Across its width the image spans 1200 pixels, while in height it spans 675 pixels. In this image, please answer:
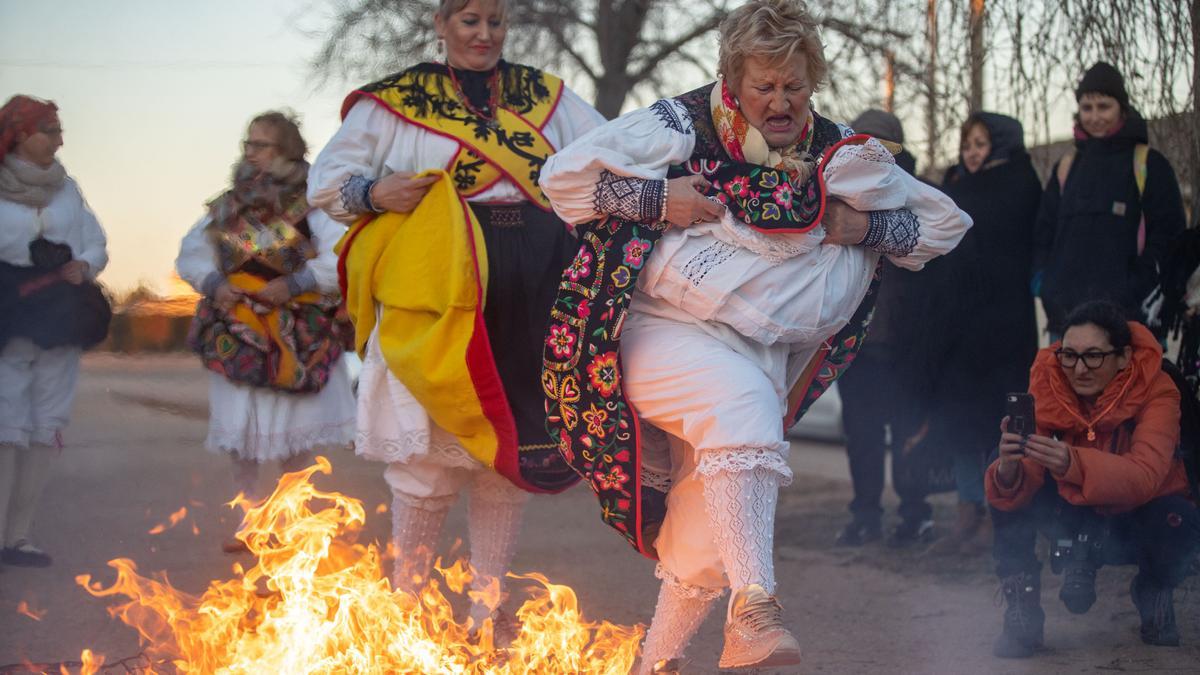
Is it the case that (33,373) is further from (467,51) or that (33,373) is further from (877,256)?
(877,256)

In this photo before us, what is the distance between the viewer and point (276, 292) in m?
6.02

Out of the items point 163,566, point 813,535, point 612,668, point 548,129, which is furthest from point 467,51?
point 813,535

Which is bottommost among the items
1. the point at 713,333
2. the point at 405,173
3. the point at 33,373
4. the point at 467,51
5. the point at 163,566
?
the point at 163,566

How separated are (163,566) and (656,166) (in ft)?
11.3

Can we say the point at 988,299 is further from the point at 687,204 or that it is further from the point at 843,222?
the point at 687,204

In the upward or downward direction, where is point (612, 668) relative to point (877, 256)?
downward

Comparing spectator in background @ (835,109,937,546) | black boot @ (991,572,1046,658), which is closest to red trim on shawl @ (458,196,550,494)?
black boot @ (991,572,1046,658)

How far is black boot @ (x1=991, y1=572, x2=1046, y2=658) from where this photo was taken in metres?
4.77

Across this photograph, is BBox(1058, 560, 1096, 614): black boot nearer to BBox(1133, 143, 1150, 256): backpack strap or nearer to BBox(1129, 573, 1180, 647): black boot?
BBox(1129, 573, 1180, 647): black boot

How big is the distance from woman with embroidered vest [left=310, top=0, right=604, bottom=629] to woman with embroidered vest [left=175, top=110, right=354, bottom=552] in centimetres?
151

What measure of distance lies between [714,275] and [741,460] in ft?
1.66

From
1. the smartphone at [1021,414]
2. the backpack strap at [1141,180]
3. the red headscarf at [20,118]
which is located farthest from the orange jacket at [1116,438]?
the red headscarf at [20,118]

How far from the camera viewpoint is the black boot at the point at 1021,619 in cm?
477

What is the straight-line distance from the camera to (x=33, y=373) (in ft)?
19.8
